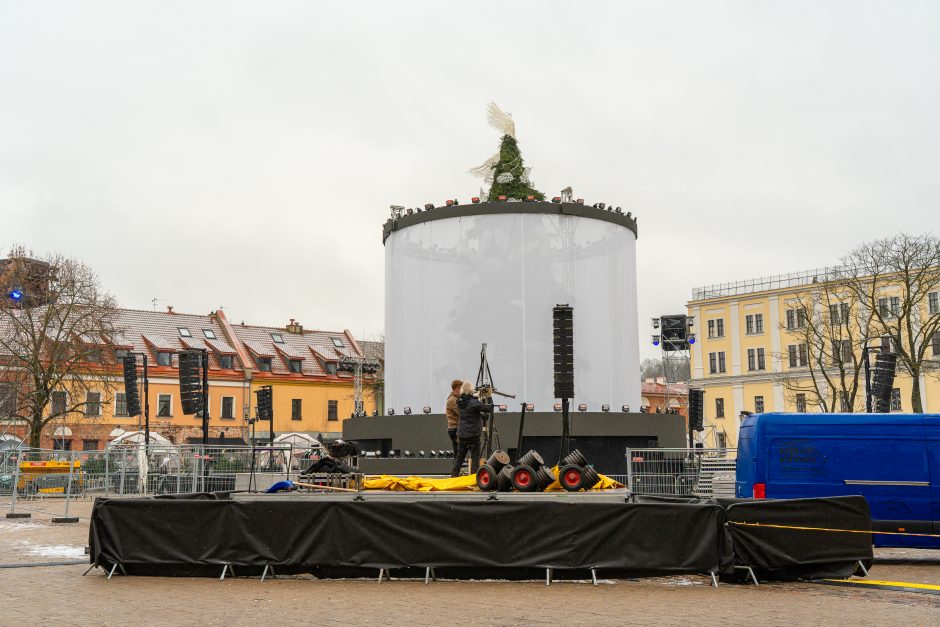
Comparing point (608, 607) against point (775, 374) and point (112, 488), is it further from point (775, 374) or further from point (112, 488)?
point (775, 374)

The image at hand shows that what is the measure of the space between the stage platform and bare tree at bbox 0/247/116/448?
3099cm

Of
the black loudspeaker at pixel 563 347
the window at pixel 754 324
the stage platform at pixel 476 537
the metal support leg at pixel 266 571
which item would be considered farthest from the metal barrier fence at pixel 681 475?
the window at pixel 754 324

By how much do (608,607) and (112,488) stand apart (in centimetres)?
2043

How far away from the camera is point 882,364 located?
26484 mm

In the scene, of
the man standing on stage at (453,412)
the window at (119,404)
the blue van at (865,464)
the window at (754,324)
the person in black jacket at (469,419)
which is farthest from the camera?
the window at (754,324)

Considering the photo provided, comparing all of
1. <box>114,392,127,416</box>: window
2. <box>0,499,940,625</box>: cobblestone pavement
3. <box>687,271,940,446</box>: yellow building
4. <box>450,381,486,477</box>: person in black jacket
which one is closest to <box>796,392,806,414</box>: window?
<box>687,271,940,446</box>: yellow building

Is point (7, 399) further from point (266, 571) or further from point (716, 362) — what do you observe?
point (716, 362)

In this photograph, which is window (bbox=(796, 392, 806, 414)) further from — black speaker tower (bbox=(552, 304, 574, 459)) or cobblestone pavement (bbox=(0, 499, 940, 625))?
cobblestone pavement (bbox=(0, 499, 940, 625))

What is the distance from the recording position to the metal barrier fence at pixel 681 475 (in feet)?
70.2

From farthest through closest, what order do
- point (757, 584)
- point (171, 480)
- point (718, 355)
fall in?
point (718, 355)
point (171, 480)
point (757, 584)

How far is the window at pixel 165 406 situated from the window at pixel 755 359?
1508 inches

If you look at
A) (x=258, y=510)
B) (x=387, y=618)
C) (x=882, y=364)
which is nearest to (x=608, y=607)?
(x=387, y=618)

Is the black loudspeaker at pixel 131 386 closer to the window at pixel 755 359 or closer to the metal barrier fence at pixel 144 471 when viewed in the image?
the metal barrier fence at pixel 144 471

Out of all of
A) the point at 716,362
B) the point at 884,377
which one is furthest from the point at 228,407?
the point at 884,377
